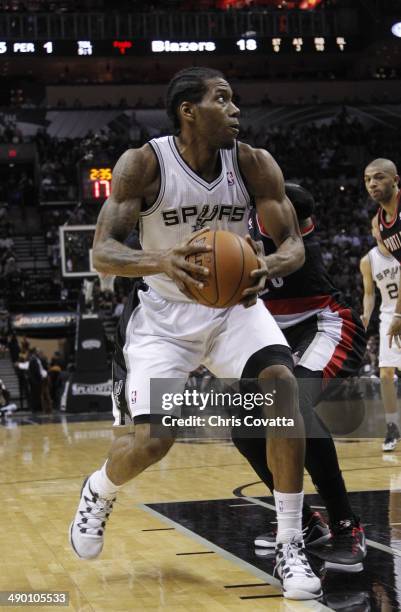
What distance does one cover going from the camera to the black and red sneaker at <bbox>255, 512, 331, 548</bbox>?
4152 mm

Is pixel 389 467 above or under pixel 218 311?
under

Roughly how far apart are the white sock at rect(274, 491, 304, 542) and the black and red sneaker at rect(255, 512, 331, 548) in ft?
2.13

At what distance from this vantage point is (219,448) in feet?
30.0

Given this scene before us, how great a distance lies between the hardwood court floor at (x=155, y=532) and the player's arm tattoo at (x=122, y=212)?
1173 millimetres

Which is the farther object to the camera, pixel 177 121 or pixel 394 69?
pixel 394 69

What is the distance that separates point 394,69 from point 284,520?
30026 millimetres

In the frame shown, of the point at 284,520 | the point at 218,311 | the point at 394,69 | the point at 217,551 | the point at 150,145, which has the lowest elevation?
the point at 217,551

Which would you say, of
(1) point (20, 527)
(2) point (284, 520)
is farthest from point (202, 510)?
(2) point (284, 520)

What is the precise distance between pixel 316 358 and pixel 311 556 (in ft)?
2.84

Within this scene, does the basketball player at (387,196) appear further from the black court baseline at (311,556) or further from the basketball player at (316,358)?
the basketball player at (316,358)

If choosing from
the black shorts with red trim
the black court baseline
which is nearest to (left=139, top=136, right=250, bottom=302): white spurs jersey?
the black shorts with red trim

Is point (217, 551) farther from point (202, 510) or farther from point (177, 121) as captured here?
point (177, 121)

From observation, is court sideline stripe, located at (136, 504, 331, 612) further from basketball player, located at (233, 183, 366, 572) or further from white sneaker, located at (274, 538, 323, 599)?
basketball player, located at (233, 183, 366, 572)

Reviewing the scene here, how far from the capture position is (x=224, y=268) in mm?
3273
